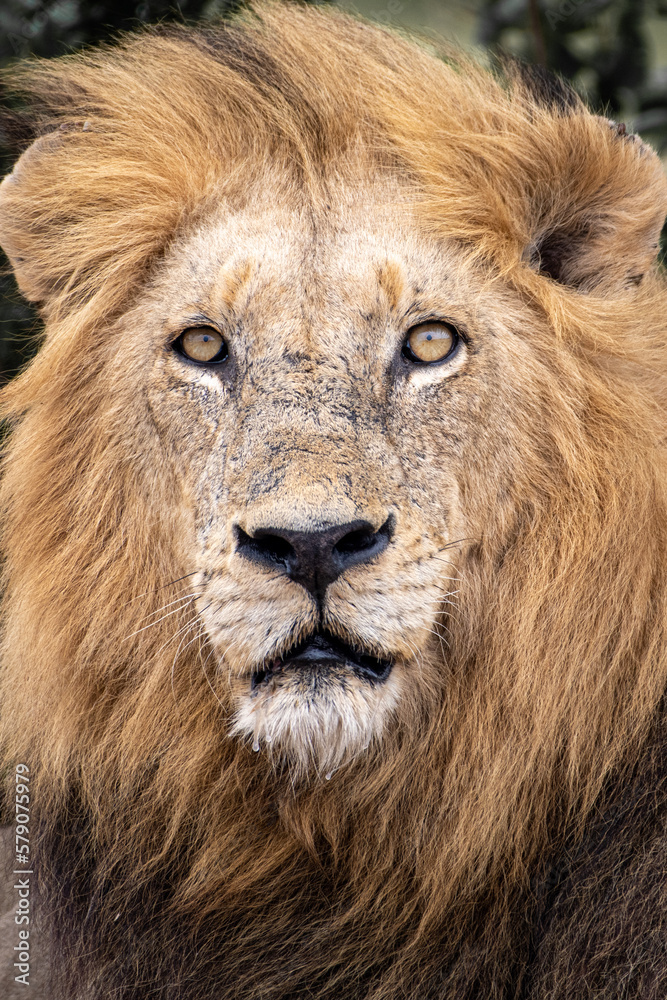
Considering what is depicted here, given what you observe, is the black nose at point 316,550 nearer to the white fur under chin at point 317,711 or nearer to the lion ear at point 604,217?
the white fur under chin at point 317,711

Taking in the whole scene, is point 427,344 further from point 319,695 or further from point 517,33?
point 517,33

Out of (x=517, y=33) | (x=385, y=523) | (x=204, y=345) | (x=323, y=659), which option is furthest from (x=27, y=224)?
(x=517, y=33)

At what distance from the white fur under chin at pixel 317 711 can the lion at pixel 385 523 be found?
0.02 metres

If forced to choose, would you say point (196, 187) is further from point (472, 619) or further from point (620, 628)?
point (620, 628)

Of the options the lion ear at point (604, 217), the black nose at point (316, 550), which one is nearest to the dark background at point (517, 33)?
the lion ear at point (604, 217)

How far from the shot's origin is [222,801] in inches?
106

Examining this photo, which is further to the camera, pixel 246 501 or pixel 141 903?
pixel 141 903

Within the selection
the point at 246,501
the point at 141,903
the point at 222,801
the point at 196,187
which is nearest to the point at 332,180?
the point at 196,187

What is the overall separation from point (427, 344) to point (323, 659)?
792mm

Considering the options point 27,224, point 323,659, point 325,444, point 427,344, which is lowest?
point 323,659

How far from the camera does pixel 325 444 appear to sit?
2363 millimetres

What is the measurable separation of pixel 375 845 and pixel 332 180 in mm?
1580

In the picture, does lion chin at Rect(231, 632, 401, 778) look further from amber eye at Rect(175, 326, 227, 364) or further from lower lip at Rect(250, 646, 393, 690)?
amber eye at Rect(175, 326, 227, 364)

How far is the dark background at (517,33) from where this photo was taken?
13.3 feet
